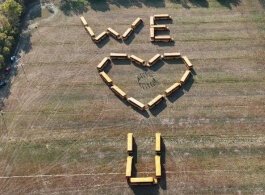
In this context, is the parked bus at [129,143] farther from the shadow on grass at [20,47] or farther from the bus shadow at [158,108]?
the shadow on grass at [20,47]

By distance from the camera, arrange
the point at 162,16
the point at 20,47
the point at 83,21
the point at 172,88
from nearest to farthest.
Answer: the point at 172,88, the point at 20,47, the point at 162,16, the point at 83,21

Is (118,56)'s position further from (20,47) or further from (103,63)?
(20,47)

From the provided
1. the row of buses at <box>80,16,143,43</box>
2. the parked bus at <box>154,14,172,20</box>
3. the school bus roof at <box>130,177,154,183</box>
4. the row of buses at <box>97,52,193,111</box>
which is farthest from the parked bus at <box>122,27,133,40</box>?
the school bus roof at <box>130,177,154,183</box>

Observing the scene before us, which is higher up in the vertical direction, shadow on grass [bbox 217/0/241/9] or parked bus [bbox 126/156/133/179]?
shadow on grass [bbox 217/0/241/9]

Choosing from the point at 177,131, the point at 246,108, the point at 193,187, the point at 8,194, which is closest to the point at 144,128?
the point at 177,131

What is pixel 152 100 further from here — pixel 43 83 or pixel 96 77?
pixel 43 83

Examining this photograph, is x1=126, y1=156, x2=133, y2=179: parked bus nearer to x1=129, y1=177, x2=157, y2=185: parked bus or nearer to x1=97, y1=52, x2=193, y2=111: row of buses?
x1=129, y1=177, x2=157, y2=185: parked bus

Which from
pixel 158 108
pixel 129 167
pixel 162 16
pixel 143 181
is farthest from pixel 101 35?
pixel 143 181
